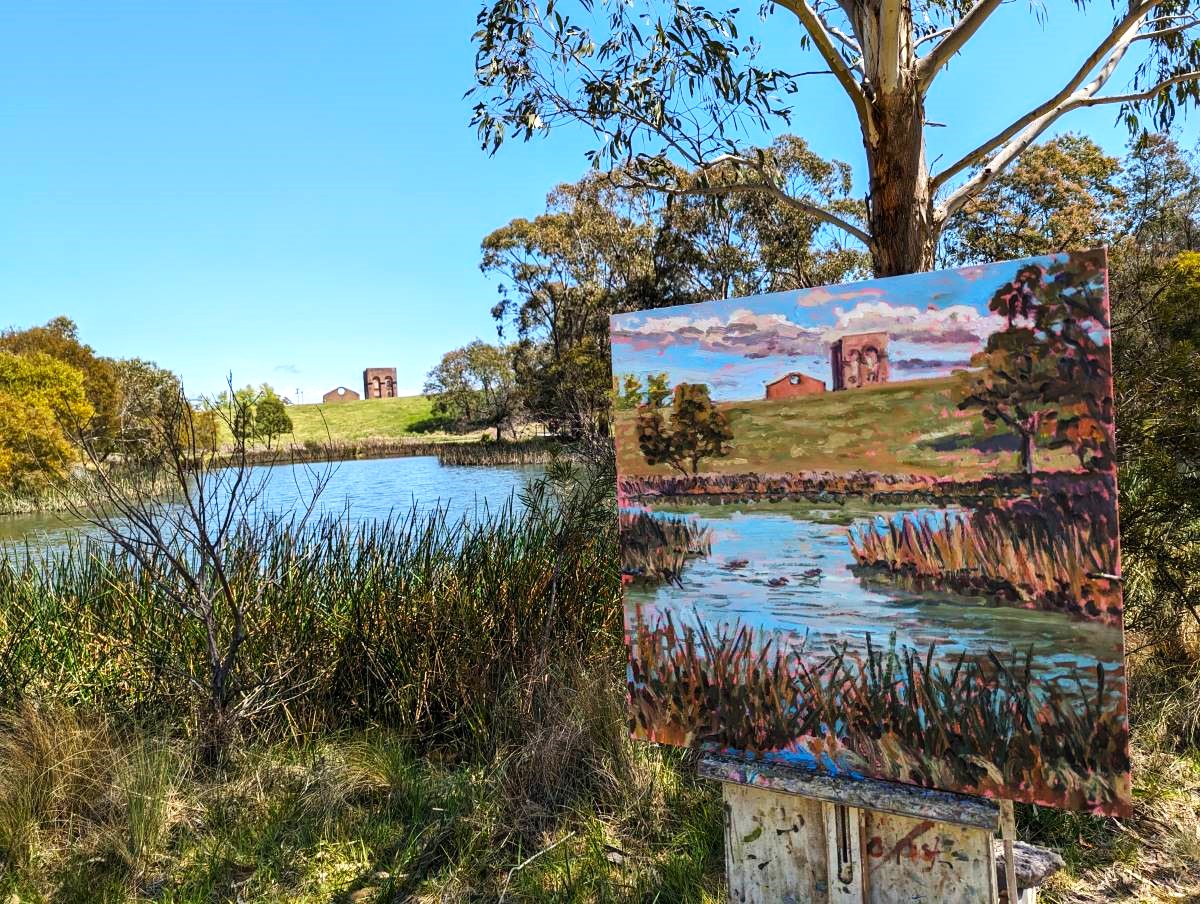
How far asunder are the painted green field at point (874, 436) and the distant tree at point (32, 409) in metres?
13.5

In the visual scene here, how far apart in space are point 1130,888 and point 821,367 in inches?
71.9

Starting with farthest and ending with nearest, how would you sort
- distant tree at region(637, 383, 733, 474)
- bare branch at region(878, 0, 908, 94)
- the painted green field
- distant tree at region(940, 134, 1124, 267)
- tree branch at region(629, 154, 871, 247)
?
distant tree at region(940, 134, 1124, 267)
tree branch at region(629, 154, 871, 247)
bare branch at region(878, 0, 908, 94)
distant tree at region(637, 383, 733, 474)
the painted green field

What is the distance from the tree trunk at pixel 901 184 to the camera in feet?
10.1

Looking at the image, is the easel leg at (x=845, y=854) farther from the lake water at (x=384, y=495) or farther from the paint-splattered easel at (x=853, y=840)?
the lake water at (x=384, y=495)

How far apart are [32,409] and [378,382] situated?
76.6 m

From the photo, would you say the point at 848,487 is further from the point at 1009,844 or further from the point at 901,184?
the point at 901,184

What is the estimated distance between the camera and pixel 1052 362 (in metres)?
1.48

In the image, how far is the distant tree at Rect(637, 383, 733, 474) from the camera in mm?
1913

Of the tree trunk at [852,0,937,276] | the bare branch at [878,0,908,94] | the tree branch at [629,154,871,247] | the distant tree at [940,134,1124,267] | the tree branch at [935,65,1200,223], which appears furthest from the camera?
the distant tree at [940,134,1124,267]

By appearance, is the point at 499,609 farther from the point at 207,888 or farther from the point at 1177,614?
the point at 1177,614

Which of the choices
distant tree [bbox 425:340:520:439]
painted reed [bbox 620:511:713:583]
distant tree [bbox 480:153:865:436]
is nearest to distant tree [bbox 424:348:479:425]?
distant tree [bbox 425:340:520:439]

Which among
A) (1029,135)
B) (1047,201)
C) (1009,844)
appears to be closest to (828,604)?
(1009,844)

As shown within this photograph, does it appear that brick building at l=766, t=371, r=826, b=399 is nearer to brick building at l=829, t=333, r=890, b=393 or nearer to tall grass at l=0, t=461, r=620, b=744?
brick building at l=829, t=333, r=890, b=393

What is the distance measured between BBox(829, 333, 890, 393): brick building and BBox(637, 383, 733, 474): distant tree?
297 mm
